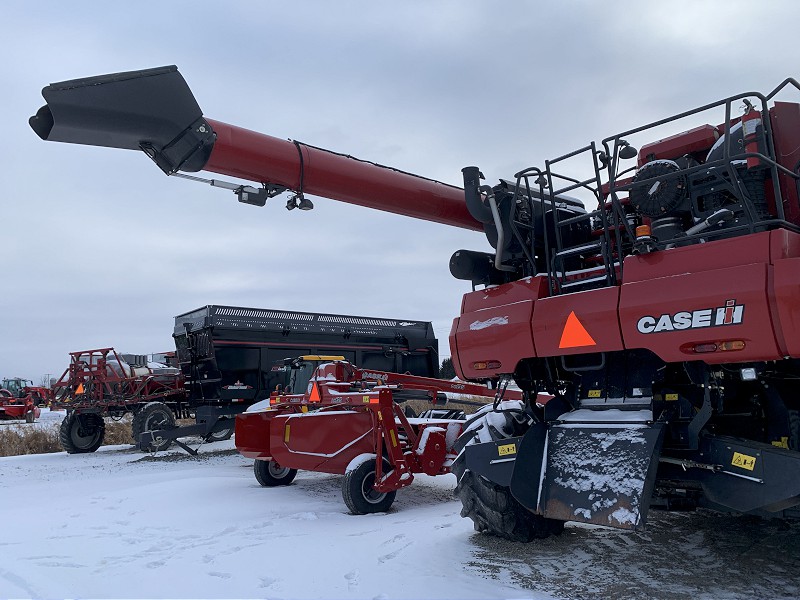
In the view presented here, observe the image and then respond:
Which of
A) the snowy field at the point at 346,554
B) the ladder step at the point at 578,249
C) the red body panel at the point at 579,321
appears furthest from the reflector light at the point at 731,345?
the snowy field at the point at 346,554

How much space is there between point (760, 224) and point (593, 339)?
111 centimetres

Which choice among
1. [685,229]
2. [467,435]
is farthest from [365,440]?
[685,229]

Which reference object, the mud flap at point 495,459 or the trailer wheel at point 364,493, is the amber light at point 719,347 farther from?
the trailer wheel at point 364,493

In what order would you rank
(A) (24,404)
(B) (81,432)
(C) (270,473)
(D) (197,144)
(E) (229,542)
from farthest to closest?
(A) (24,404)
(B) (81,432)
(C) (270,473)
(E) (229,542)
(D) (197,144)

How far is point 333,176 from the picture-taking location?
18.8ft

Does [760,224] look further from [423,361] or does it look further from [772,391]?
[423,361]

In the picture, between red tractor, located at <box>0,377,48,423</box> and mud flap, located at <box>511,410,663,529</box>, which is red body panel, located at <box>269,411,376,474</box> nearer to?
mud flap, located at <box>511,410,663,529</box>

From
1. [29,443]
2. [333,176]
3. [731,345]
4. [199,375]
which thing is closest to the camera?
[731,345]

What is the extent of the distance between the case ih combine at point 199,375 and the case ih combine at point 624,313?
8.49 m

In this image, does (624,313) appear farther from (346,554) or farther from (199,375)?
(199,375)

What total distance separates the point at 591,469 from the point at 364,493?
2.98 meters

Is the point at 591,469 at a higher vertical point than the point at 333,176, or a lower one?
lower

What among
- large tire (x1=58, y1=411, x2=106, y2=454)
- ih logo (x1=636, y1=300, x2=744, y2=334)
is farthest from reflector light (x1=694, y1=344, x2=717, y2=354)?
large tire (x1=58, y1=411, x2=106, y2=454)

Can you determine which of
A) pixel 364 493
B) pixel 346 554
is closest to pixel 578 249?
pixel 346 554
